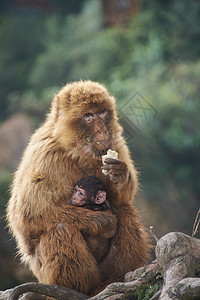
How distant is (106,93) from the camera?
208 inches

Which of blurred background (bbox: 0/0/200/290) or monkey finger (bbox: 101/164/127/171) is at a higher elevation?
blurred background (bbox: 0/0/200/290)

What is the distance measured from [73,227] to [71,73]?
13157 millimetres

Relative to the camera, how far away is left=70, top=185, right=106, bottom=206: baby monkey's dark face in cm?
502

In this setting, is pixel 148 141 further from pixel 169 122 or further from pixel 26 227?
pixel 26 227

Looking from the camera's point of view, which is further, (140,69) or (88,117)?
(140,69)

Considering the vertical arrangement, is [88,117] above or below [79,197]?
above

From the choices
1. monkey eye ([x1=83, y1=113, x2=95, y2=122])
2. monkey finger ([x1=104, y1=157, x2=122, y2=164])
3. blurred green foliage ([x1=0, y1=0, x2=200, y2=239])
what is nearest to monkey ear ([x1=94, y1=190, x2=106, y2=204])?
monkey finger ([x1=104, y1=157, x2=122, y2=164])

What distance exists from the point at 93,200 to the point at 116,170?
16.0 inches

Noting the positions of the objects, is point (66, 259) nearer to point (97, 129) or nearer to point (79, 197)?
point (79, 197)

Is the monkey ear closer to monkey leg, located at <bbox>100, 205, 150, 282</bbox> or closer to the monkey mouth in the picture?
monkey leg, located at <bbox>100, 205, 150, 282</bbox>

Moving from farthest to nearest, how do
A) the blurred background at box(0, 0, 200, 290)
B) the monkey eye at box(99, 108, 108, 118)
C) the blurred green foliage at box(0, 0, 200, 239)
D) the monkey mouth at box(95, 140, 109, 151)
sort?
the blurred green foliage at box(0, 0, 200, 239), the blurred background at box(0, 0, 200, 290), the monkey eye at box(99, 108, 108, 118), the monkey mouth at box(95, 140, 109, 151)

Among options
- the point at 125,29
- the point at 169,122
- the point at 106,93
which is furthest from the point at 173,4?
the point at 106,93

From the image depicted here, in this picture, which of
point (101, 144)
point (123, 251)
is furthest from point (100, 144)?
point (123, 251)

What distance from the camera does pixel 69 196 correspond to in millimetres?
5055
